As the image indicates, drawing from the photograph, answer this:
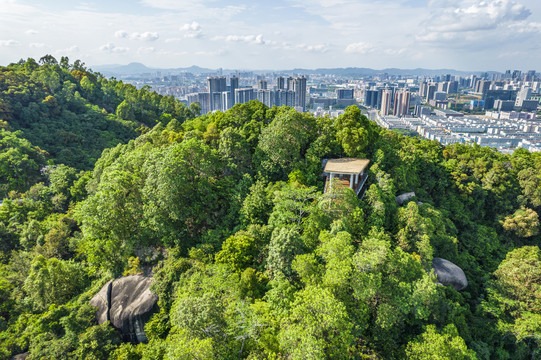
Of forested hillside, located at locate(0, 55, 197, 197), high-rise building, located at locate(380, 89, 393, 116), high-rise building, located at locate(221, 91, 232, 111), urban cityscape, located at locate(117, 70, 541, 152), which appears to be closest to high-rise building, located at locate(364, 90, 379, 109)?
urban cityscape, located at locate(117, 70, 541, 152)

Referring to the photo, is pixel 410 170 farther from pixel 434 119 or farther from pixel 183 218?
pixel 434 119

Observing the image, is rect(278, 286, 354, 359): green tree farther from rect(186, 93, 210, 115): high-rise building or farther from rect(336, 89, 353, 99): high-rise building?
rect(336, 89, 353, 99): high-rise building

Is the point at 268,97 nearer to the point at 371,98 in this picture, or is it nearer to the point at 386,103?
the point at 386,103

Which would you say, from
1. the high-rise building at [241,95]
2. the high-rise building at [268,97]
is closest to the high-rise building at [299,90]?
the high-rise building at [268,97]

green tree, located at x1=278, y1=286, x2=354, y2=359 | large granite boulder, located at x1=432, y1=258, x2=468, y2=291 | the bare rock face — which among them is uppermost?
the bare rock face

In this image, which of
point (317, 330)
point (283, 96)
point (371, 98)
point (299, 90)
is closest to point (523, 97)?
point (371, 98)

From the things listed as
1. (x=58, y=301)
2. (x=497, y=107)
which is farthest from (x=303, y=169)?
(x=497, y=107)

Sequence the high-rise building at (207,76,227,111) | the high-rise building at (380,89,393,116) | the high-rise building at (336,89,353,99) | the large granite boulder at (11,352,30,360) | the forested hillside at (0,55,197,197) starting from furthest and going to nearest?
1. the high-rise building at (336,89,353,99)
2. the high-rise building at (380,89,393,116)
3. the high-rise building at (207,76,227,111)
4. the forested hillside at (0,55,197,197)
5. the large granite boulder at (11,352,30,360)
